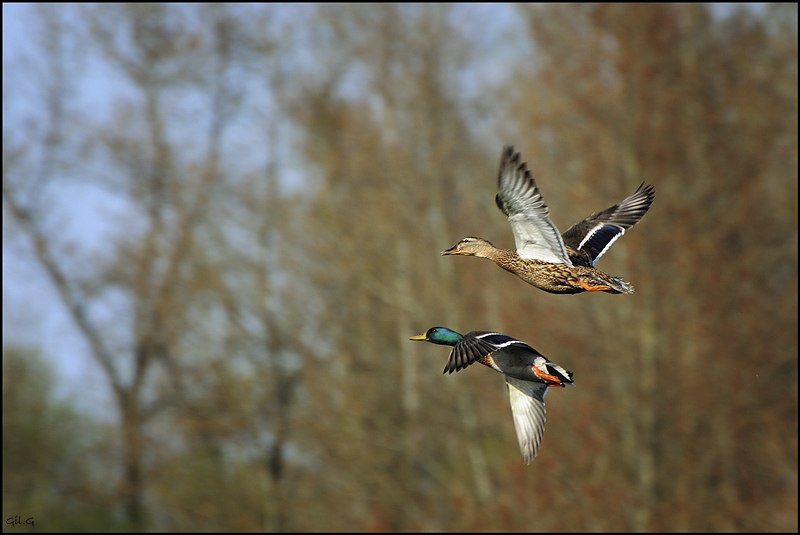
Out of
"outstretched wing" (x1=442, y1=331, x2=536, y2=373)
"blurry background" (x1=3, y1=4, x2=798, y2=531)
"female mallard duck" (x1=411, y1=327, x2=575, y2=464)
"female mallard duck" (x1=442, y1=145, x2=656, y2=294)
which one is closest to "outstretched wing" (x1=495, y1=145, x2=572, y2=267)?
"female mallard duck" (x1=442, y1=145, x2=656, y2=294)

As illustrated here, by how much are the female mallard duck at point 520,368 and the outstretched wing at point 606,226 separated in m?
1.15

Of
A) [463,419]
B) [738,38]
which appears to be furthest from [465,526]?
[738,38]

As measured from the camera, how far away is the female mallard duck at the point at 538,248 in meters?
5.68

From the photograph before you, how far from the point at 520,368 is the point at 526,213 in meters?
1.00

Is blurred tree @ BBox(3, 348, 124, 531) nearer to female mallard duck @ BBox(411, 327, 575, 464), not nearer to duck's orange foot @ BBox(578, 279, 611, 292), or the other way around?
female mallard duck @ BBox(411, 327, 575, 464)

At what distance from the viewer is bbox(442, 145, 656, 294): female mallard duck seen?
5676mm

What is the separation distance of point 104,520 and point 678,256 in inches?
584

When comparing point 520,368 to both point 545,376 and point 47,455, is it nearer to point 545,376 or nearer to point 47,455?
point 545,376

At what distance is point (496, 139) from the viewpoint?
22.9m

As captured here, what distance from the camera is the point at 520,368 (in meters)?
5.59

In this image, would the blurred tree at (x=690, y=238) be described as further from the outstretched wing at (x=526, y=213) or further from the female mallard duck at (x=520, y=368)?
the outstretched wing at (x=526, y=213)

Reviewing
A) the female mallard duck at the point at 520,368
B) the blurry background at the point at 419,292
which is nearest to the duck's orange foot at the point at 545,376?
the female mallard duck at the point at 520,368

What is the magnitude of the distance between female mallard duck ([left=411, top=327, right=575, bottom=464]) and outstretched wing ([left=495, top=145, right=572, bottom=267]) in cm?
77

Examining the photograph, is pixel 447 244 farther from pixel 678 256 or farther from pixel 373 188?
pixel 678 256
